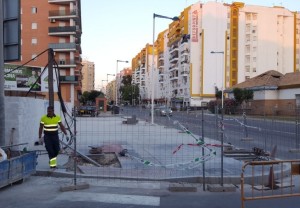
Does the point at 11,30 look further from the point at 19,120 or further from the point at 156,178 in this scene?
the point at 156,178

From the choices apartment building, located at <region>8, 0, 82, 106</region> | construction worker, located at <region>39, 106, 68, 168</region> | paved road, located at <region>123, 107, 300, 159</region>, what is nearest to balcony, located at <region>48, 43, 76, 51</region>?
apartment building, located at <region>8, 0, 82, 106</region>

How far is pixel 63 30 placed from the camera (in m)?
69.9

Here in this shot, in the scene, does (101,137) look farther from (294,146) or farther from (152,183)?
(152,183)

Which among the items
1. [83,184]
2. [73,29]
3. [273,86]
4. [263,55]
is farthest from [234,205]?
[263,55]

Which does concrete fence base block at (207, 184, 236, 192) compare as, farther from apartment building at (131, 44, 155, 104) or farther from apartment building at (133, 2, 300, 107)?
apartment building at (131, 44, 155, 104)

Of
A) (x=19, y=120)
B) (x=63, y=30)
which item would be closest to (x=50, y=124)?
(x=19, y=120)

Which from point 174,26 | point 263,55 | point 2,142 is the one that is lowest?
point 2,142

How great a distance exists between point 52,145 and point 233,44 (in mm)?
91305

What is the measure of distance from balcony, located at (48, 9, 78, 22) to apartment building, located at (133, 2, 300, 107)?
120 ft

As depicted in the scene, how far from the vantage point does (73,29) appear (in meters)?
69.4

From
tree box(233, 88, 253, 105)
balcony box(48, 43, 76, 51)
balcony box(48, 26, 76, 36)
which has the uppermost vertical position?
balcony box(48, 26, 76, 36)

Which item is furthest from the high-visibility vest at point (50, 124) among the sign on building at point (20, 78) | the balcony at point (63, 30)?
the balcony at point (63, 30)

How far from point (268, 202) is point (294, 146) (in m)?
10.2

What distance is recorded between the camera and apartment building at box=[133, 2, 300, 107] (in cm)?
9700
